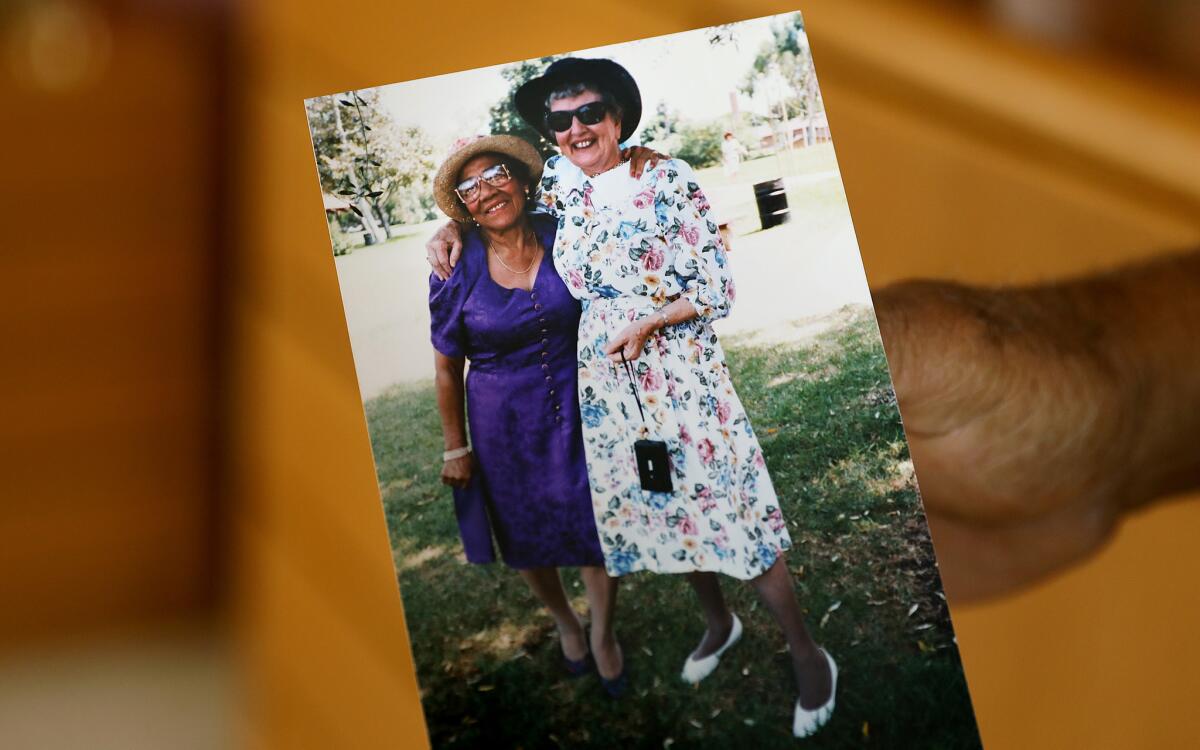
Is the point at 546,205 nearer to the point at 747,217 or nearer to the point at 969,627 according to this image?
the point at 747,217

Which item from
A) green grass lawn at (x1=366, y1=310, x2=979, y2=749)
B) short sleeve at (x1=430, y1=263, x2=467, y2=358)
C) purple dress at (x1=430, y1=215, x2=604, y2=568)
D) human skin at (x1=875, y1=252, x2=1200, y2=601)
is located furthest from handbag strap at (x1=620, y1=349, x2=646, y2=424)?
human skin at (x1=875, y1=252, x2=1200, y2=601)

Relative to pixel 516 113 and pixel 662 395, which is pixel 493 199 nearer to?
pixel 516 113

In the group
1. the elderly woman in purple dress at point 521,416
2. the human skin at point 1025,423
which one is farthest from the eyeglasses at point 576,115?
the human skin at point 1025,423

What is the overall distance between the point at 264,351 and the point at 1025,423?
172cm

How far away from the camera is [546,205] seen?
71.1 inches

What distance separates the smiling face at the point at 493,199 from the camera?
1.80 meters

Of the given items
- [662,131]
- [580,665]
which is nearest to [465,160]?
[662,131]

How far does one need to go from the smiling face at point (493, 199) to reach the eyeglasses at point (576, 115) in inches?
5.6

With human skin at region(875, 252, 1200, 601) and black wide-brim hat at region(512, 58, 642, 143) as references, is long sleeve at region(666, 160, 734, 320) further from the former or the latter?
human skin at region(875, 252, 1200, 601)

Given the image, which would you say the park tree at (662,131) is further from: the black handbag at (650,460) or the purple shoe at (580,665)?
the purple shoe at (580,665)

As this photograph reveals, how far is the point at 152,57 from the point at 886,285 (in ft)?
5.72

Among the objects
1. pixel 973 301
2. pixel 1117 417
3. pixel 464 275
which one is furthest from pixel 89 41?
pixel 1117 417

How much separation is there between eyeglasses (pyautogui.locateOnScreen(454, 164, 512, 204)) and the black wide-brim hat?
0.13 meters

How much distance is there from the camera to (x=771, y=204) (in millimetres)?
1831
